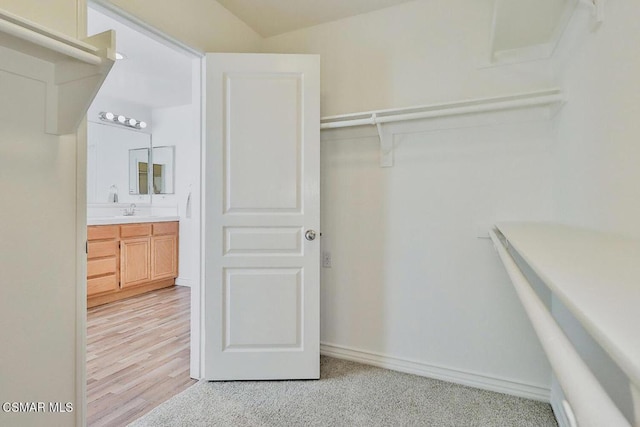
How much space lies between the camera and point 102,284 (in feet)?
11.4

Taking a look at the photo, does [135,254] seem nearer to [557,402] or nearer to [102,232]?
[102,232]

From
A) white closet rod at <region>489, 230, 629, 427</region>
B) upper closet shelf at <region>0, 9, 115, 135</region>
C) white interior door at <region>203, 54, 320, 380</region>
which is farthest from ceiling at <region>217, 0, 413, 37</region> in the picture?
white closet rod at <region>489, 230, 629, 427</region>

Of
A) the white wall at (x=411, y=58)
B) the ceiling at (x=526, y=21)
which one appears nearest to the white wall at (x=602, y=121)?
the ceiling at (x=526, y=21)

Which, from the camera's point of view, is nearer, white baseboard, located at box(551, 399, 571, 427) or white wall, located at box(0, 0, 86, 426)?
white wall, located at box(0, 0, 86, 426)

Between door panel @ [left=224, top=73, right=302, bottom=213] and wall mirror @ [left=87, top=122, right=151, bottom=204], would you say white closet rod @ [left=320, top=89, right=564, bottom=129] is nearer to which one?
door panel @ [left=224, top=73, right=302, bottom=213]

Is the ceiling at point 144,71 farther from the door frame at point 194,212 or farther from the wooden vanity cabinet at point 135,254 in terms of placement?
the wooden vanity cabinet at point 135,254

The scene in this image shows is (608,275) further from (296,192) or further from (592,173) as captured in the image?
(296,192)

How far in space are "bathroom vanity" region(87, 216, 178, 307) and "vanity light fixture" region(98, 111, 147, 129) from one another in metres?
1.31

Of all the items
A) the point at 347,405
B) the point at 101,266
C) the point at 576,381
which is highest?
the point at 576,381

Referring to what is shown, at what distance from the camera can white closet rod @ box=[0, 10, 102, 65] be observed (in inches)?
35.5

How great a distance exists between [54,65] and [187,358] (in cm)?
197

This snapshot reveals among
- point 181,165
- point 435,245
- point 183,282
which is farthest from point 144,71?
point 435,245

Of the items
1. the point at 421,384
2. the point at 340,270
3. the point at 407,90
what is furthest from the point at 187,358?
the point at 407,90

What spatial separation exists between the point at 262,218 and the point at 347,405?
1.17 meters
